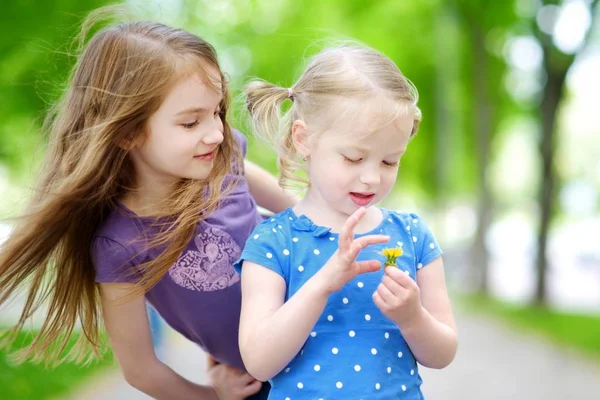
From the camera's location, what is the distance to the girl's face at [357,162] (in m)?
2.13

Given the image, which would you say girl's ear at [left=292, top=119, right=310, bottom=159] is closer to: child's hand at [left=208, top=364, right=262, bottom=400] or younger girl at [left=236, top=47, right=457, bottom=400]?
younger girl at [left=236, top=47, right=457, bottom=400]

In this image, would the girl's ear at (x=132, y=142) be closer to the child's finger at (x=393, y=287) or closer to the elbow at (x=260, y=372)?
the elbow at (x=260, y=372)

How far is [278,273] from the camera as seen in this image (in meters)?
2.18

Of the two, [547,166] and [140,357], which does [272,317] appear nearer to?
[140,357]

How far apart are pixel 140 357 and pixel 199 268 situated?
0.33 meters

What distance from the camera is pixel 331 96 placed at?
7.29 ft

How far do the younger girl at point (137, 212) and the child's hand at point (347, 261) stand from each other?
66cm

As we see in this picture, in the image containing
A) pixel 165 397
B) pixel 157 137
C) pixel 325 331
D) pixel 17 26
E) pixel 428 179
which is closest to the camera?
pixel 325 331

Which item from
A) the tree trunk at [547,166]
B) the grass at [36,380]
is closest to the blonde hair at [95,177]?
→ the grass at [36,380]

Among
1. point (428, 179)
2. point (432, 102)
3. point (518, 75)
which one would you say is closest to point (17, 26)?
point (518, 75)

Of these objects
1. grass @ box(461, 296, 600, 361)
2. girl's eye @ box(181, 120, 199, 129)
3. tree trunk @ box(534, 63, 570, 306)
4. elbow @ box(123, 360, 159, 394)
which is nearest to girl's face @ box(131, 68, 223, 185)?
girl's eye @ box(181, 120, 199, 129)

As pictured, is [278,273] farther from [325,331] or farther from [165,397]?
[165,397]

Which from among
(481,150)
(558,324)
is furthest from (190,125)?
(481,150)

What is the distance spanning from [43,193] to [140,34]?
1.84ft
